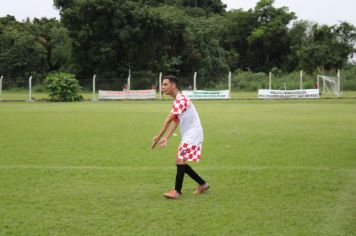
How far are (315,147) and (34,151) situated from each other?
5.89 meters

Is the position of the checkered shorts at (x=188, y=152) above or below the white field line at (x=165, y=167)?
above

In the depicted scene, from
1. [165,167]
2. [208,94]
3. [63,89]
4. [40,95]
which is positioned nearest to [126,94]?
[63,89]

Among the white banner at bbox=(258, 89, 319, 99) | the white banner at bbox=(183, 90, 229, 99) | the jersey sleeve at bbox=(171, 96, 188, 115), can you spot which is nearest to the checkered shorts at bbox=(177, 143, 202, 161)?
→ the jersey sleeve at bbox=(171, 96, 188, 115)

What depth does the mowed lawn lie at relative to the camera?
5750mm

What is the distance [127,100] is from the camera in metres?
38.2

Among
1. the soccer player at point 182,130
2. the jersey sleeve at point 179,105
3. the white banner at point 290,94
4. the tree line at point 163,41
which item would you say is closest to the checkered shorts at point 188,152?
the soccer player at point 182,130

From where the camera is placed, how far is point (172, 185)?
7.83 metres

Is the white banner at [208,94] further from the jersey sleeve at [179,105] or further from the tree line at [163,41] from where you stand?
the jersey sleeve at [179,105]

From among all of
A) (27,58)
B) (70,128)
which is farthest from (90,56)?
(70,128)

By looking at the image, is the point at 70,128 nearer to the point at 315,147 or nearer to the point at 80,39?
the point at 315,147

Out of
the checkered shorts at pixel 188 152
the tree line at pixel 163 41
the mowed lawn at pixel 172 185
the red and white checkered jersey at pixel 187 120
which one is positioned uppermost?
the tree line at pixel 163 41

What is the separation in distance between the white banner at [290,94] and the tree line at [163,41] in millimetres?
18701

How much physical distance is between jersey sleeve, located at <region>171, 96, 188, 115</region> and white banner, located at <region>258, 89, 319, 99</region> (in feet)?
99.3

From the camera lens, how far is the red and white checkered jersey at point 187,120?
6.94 meters
